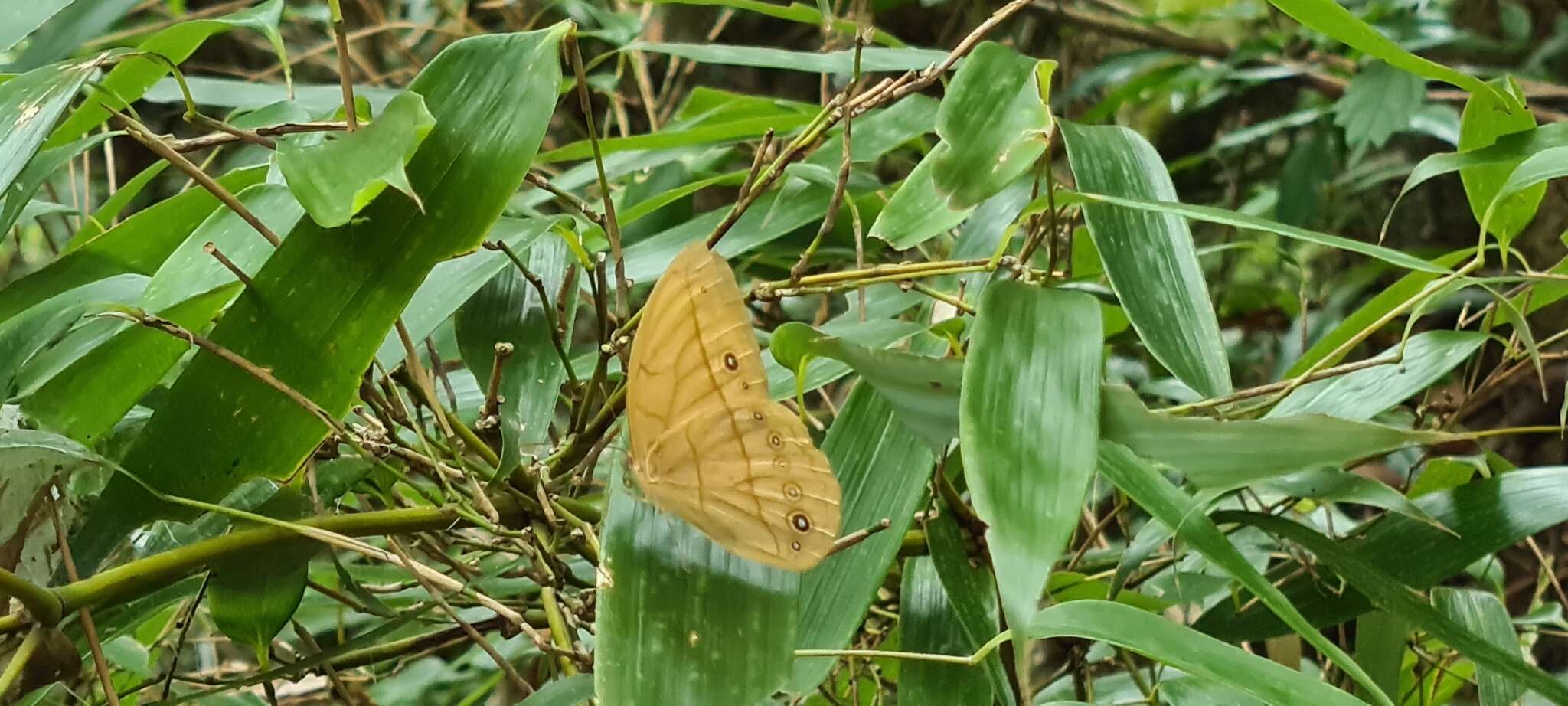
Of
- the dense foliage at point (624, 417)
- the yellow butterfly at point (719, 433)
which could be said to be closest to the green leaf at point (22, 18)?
the dense foliage at point (624, 417)

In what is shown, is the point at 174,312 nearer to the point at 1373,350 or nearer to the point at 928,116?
the point at 928,116

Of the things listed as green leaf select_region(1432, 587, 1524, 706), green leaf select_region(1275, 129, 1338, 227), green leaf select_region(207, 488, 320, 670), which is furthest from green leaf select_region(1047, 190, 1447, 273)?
green leaf select_region(1275, 129, 1338, 227)

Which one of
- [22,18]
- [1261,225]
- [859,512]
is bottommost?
[859,512]

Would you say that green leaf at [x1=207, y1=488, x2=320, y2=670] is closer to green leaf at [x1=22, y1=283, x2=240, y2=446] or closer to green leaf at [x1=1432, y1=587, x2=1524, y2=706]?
green leaf at [x1=22, y1=283, x2=240, y2=446]

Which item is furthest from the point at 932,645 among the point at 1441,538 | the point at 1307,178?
the point at 1307,178

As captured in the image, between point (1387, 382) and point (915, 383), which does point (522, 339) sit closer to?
point (915, 383)
